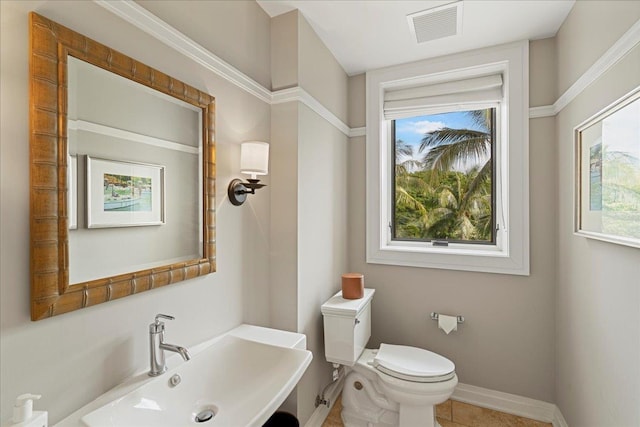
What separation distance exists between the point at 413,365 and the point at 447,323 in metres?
0.51

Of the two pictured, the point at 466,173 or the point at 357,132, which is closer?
the point at 466,173

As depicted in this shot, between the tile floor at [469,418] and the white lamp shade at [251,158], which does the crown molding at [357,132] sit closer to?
the white lamp shade at [251,158]

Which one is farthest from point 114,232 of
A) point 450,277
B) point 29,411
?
point 450,277

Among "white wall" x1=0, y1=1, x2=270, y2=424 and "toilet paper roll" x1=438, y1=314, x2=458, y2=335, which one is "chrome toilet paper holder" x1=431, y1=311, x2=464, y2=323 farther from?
"white wall" x1=0, y1=1, x2=270, y2=424

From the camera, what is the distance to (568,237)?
1.81 metres

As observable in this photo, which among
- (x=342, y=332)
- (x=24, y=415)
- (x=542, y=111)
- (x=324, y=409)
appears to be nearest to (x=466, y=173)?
(x=542, y=111)

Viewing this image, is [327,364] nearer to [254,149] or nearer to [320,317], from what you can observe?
[320,317]

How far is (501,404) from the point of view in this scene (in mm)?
2137

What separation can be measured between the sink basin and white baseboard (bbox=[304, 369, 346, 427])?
2.72 ft

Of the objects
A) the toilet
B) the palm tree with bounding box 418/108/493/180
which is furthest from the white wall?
the palm tree with bounding box 418/108/493/180

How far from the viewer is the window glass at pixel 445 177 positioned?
2.38 meters

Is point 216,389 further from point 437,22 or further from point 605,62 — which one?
point 437,22

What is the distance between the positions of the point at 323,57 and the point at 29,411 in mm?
2160

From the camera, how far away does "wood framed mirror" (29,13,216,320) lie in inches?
33.0
